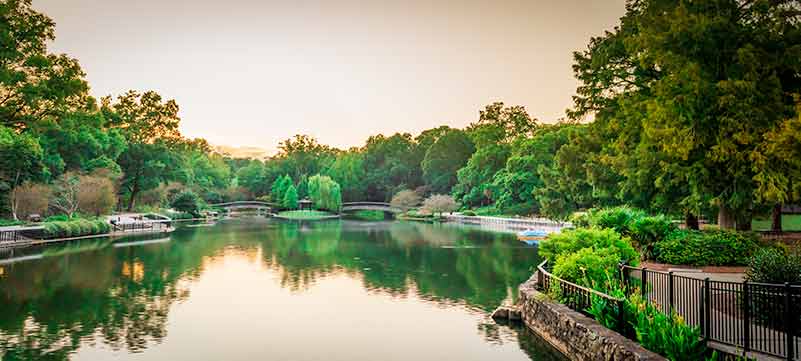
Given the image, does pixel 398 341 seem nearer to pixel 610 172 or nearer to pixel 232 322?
pixel 232 322

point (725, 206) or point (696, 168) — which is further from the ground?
point (696, 168)

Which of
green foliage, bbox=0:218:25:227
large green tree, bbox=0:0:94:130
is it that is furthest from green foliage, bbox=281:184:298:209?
large green tree, bbox=0:0:94:130

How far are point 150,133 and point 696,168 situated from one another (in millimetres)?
68813

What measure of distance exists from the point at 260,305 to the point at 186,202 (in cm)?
6291

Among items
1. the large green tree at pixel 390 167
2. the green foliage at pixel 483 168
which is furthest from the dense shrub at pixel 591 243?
the large green tree at pixel 390 167

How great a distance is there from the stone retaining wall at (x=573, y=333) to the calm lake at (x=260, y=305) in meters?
0.39

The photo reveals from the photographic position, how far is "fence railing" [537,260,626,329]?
1145 cm

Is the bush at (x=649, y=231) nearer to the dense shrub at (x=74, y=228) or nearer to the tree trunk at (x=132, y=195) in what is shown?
the dense shrub at (x=74, y=228)

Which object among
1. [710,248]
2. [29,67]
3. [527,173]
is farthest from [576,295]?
[527,173]

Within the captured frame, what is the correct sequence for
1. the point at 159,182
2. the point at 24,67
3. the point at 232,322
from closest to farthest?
the point at 232,322 < the point at 24,67 < the point at 159,182

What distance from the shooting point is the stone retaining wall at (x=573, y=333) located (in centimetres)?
1012

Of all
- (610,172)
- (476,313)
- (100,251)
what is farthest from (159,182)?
(476,313)

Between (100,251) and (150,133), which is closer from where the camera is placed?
(100,251)

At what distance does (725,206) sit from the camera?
23672mm
